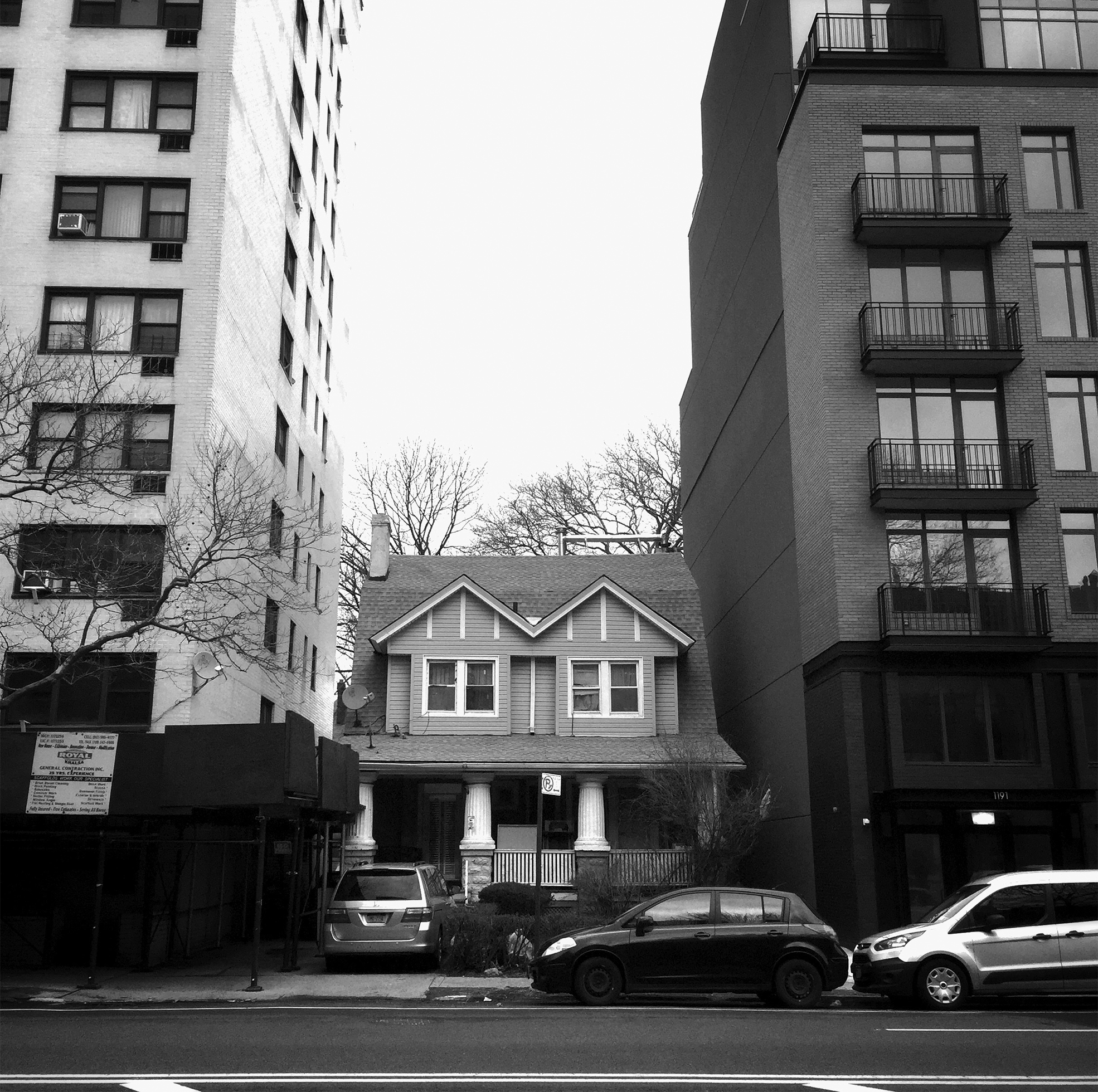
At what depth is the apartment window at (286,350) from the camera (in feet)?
108

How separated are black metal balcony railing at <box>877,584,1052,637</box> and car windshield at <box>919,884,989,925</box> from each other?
7.92 meters

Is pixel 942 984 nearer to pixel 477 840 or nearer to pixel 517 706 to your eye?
pixel 477 840

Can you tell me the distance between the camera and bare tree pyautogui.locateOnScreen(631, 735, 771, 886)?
80.0 ft

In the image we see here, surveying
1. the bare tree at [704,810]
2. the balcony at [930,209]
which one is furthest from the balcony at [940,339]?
the bare tree at [704,810]

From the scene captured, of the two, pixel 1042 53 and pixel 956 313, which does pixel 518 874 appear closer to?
pixel 956 313

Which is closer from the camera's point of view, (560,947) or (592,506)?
(560,947)

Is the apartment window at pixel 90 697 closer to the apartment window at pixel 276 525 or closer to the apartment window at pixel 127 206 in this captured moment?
the apartment window at pixel 276 525

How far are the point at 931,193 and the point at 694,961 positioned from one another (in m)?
18.6

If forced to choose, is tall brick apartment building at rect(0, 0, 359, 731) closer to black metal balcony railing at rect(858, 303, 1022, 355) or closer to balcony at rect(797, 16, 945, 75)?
balcony at rect(797, 16, 945, 75)

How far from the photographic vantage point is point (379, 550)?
34219 mm

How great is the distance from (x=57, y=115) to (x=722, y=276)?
18.2m

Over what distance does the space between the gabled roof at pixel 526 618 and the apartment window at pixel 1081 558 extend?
8928 millimetres

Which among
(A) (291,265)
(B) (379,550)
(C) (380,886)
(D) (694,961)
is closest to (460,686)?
(B) (379,550)

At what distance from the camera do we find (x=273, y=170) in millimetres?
31516
